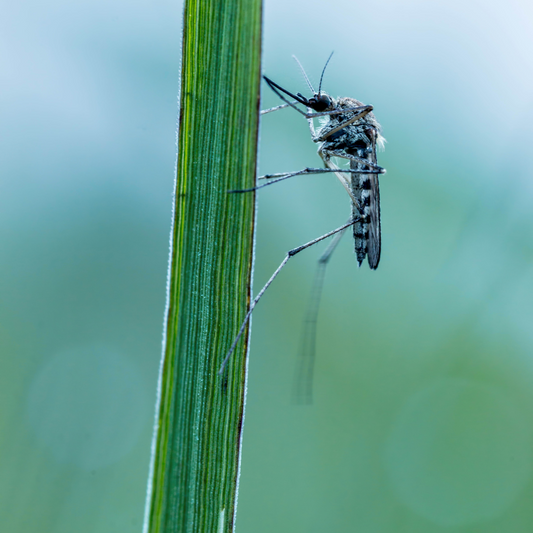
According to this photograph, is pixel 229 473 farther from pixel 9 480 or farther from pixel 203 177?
pixel 9 480

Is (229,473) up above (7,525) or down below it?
above

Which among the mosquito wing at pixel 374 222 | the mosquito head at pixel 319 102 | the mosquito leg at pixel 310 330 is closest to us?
the mosquito head at pixel 319 102

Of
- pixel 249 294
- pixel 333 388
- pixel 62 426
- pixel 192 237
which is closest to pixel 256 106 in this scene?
pixel 192 237

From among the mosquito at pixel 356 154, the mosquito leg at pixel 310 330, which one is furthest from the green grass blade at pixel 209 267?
the mosquito leg at pixel 310 330

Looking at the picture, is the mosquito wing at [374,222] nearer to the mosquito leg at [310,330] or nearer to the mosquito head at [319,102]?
the mosquito leg at [310,330]

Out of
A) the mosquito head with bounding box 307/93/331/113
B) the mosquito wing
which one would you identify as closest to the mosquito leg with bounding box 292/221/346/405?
the mosquito wing

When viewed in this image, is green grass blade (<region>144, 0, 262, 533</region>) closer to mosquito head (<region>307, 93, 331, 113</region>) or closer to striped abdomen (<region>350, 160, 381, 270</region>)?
mosquito head (<region>307, 93, 331, 113</region>)

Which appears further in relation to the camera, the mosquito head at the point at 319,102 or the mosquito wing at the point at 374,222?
the mosquito wing at the point at 374,222
